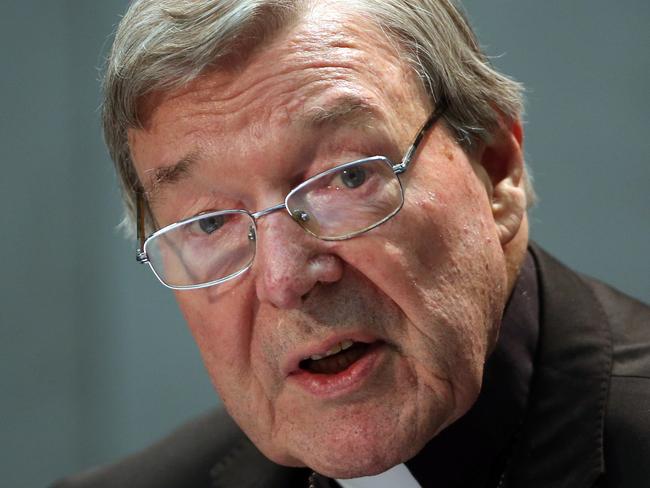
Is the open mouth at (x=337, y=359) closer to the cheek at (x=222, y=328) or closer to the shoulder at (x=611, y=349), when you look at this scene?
the cheek at (x=222, y=328)

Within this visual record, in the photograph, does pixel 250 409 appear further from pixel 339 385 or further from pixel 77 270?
pixel 77 270

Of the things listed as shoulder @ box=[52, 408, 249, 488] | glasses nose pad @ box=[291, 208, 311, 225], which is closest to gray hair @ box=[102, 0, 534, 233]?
glasses nose pad @ box=[291, 208, 311, 225]

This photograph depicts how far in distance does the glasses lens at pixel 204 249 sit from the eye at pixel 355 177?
157 millimetres

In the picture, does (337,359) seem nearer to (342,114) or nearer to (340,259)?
(340,259)

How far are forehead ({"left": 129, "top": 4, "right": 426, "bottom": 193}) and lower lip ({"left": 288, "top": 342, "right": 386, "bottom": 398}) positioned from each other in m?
0.37

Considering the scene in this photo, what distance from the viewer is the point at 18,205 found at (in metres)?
3.08

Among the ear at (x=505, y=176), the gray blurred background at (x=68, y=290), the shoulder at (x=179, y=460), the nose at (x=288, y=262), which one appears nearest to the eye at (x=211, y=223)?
the nose at (x=288, y=262)

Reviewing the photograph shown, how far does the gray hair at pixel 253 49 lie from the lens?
1.65 metres

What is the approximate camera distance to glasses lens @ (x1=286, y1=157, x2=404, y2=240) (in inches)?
63.6

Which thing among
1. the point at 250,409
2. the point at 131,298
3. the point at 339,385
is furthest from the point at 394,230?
the point at 131,298

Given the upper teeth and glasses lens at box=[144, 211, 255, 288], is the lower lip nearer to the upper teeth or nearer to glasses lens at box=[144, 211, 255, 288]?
the upper teeth

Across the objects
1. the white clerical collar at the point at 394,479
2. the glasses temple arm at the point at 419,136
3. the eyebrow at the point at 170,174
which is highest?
the glasses temple arm at the point at 419,136

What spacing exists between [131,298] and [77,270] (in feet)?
0.65

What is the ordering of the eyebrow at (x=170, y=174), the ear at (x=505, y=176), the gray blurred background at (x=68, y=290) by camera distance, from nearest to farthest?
1. the eyebrow at (x=170, y=174)
2. the ear at (x=505, y=176)
3. the gray blurred background at (x=68, y=290)
